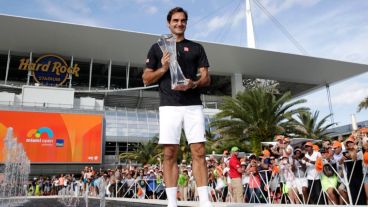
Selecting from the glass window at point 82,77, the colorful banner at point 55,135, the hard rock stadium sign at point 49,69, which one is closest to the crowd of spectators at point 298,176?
the colorful banner at point 55,135

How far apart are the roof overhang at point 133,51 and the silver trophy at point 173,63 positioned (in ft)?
105

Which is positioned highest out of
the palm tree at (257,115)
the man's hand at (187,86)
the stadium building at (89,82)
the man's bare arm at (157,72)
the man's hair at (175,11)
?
the stadium building at (89,82)

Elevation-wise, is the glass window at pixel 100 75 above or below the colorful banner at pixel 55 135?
above

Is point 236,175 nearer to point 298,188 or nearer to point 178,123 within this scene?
point 298,188

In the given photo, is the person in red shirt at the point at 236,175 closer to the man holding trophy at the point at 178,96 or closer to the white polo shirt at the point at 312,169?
the white polo shirt at the point at 312,169

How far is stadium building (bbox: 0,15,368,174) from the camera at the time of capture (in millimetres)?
29484

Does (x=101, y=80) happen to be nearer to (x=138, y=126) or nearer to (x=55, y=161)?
(x=138, y=126)

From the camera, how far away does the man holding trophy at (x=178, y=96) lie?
10.5 ft

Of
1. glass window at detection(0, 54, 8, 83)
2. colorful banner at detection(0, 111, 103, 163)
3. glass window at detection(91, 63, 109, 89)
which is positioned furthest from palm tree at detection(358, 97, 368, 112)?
glass window at detection(0, 54, 8, 83)

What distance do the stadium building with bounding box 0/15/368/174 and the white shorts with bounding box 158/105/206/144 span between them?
2798 centimetres

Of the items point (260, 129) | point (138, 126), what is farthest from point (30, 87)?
point (260, 129)

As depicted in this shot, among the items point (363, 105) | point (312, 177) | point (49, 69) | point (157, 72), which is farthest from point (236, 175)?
point (49, 69)

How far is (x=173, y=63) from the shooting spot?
3.19 meters

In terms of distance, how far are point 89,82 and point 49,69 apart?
4.31 meters
